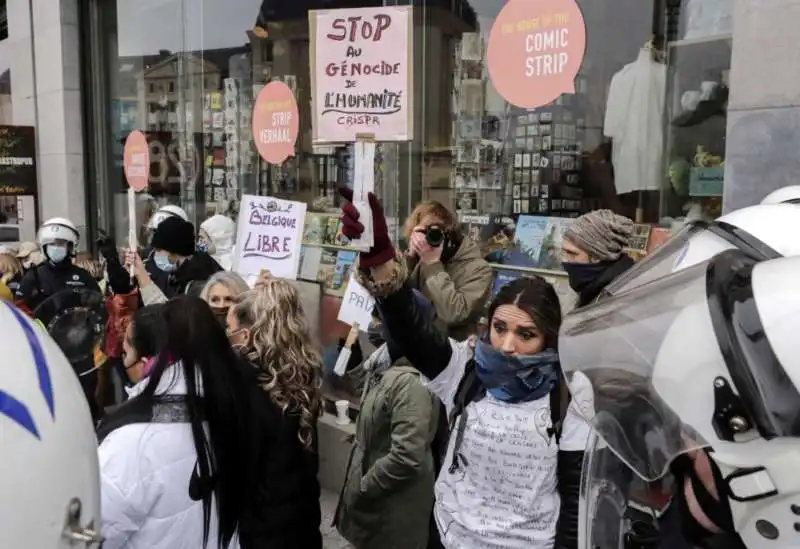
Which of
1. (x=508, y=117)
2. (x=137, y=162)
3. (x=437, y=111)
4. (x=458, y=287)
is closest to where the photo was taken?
(x=458, y=287)

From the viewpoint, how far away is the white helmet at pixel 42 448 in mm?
1141

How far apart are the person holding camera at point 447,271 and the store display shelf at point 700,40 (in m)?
1.83

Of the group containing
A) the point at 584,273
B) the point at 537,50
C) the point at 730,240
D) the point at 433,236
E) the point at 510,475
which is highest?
the point at 537,50

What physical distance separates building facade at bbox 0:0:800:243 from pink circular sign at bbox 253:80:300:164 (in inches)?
23.7

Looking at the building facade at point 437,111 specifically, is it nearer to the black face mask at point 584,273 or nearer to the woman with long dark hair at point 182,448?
the black face mask at point 584,273

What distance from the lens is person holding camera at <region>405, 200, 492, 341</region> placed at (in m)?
3.53

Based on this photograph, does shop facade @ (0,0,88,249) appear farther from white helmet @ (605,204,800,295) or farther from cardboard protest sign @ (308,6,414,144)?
white helmet @ (605,204,800,295)

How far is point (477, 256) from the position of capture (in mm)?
3828

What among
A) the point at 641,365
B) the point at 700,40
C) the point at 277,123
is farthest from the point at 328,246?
the point at 641,365

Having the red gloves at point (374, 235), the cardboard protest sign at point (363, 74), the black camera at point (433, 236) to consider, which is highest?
the cardboard protest sign at point (363, 74)

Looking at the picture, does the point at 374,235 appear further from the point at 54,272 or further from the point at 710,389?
the point at 54,272

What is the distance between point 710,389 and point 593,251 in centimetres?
193

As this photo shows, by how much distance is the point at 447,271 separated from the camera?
3805 mm

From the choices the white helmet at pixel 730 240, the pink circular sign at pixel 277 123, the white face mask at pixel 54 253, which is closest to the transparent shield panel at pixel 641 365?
the white helmet at pixel 730 240
